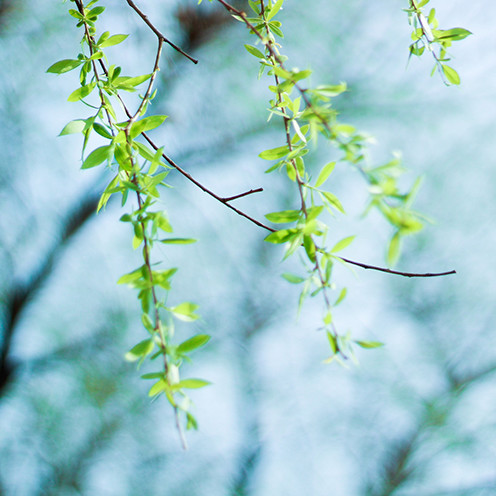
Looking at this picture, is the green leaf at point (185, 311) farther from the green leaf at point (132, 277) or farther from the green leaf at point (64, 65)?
the green leaf at point (64, 65)

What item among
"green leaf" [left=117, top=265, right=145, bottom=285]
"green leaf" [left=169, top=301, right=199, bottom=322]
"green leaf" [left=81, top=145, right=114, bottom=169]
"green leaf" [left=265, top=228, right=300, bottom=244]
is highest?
"green leaf" [left=81, top=145, right=114, bottom=169]

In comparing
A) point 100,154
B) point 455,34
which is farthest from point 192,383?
point 455,34

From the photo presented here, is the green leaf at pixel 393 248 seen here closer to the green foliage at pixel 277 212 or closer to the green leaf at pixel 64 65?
the green foliage at pixel 277 212

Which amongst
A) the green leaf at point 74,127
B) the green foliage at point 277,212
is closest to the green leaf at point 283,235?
the green foliage at point 277,212

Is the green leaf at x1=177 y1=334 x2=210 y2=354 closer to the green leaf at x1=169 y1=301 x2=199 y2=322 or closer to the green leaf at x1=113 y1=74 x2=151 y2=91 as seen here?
the green leaf at x1=169 y1=301 x2=199 y2=322

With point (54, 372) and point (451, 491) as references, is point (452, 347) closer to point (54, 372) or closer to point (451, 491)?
point (451, 491)

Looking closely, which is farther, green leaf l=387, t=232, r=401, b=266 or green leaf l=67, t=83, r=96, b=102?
green leaf l=67, t=83, r=96, b=102

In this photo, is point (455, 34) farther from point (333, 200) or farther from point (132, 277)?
point (132, 277)

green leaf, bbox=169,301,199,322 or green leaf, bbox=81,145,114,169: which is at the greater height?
green leaf, bbox=81,145,114,169

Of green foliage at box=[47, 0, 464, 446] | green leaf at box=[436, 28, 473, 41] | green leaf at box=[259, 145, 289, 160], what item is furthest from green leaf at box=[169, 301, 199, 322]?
green leaf at box=[436, 28, 473, 41]

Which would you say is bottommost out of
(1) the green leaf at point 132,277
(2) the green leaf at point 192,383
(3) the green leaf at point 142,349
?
(2) the green leaf at point 192,383

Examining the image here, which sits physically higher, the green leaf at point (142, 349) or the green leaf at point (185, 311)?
the green leaf at point (185, 311)

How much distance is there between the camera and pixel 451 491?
979 mm

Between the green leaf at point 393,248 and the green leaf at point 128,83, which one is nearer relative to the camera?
the green leaf at point 393,248
